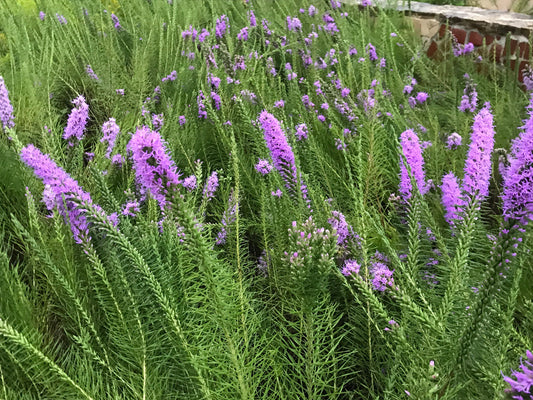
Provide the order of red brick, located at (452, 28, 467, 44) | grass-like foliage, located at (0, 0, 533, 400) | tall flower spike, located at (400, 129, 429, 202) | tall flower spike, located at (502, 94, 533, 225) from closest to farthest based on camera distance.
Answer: tall flower spike, located at (502, 94, 533, 225), grass-like foliage, located at (0, 0, 533, 400), tall flower spike, located at (400, 129, 429, 202), red brick, located at (452, 28, 467, 44)

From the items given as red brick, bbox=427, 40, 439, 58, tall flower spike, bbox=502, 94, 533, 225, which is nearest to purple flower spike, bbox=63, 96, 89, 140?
tall flower spike, bbox=502, 94, 533, 225

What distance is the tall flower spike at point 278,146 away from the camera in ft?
4.85

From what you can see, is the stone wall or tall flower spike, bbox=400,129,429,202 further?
the stone wall

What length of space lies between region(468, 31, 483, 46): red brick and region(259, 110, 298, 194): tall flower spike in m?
2.76

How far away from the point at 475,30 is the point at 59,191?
11.3 ft

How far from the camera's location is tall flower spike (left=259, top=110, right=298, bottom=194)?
148 cm

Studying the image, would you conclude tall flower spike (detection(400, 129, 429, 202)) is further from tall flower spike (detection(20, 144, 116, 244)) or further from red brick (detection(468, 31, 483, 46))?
red brick (detection(468, 31, 483, 46))

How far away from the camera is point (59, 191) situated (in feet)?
3.87

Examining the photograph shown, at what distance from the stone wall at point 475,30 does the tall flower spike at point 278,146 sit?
6.63 feet

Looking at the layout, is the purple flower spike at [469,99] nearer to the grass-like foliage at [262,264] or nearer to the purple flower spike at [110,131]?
the grass-like foliage at [262,264]

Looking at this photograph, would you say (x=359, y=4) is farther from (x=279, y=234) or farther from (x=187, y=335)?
(x=187, y=335)

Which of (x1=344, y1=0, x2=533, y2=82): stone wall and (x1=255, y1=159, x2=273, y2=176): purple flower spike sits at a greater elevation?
(x1=344, y1=0, x2=533, y2=82): stone wall

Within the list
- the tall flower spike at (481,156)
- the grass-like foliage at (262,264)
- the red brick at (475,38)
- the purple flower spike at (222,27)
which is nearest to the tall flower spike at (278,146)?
the grass-like foliage at (262,264)

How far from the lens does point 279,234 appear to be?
4.50 ft
